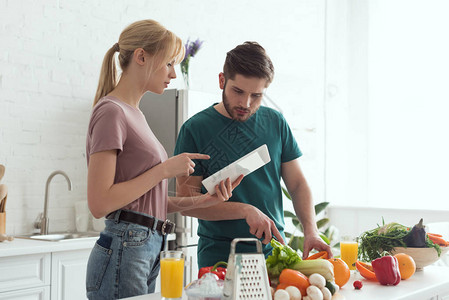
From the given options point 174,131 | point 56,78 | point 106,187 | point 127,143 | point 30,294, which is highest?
point 56,78

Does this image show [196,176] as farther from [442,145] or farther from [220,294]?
[442,145]

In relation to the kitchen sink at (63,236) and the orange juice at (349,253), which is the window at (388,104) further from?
the orange juice at (349,253)

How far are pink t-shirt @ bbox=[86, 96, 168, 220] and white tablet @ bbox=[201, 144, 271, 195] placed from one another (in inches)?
6.7

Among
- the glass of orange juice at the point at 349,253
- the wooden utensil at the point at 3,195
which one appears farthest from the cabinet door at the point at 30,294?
the glass of orange juice at the point at 349,253

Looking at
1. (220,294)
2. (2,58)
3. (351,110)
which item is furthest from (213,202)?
(351,110)

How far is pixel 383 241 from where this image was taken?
2.10m

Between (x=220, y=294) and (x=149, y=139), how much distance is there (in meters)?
0.62

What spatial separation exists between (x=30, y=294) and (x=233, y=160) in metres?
1.29

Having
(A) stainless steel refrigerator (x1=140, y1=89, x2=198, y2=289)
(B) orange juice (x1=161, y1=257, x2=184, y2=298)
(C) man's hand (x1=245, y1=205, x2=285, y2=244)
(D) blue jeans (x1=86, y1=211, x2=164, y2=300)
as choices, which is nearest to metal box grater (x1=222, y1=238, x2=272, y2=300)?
(B) orange juice (x1=161, y1=257, x2=184, y2=298)

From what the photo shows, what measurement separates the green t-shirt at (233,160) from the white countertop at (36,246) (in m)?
0.89

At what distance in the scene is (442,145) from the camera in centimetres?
479

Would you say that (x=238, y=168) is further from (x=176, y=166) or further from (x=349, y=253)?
(x=349, y=253)

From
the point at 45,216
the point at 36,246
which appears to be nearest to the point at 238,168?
the point at 36,246

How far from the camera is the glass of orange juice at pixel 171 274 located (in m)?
1.41
